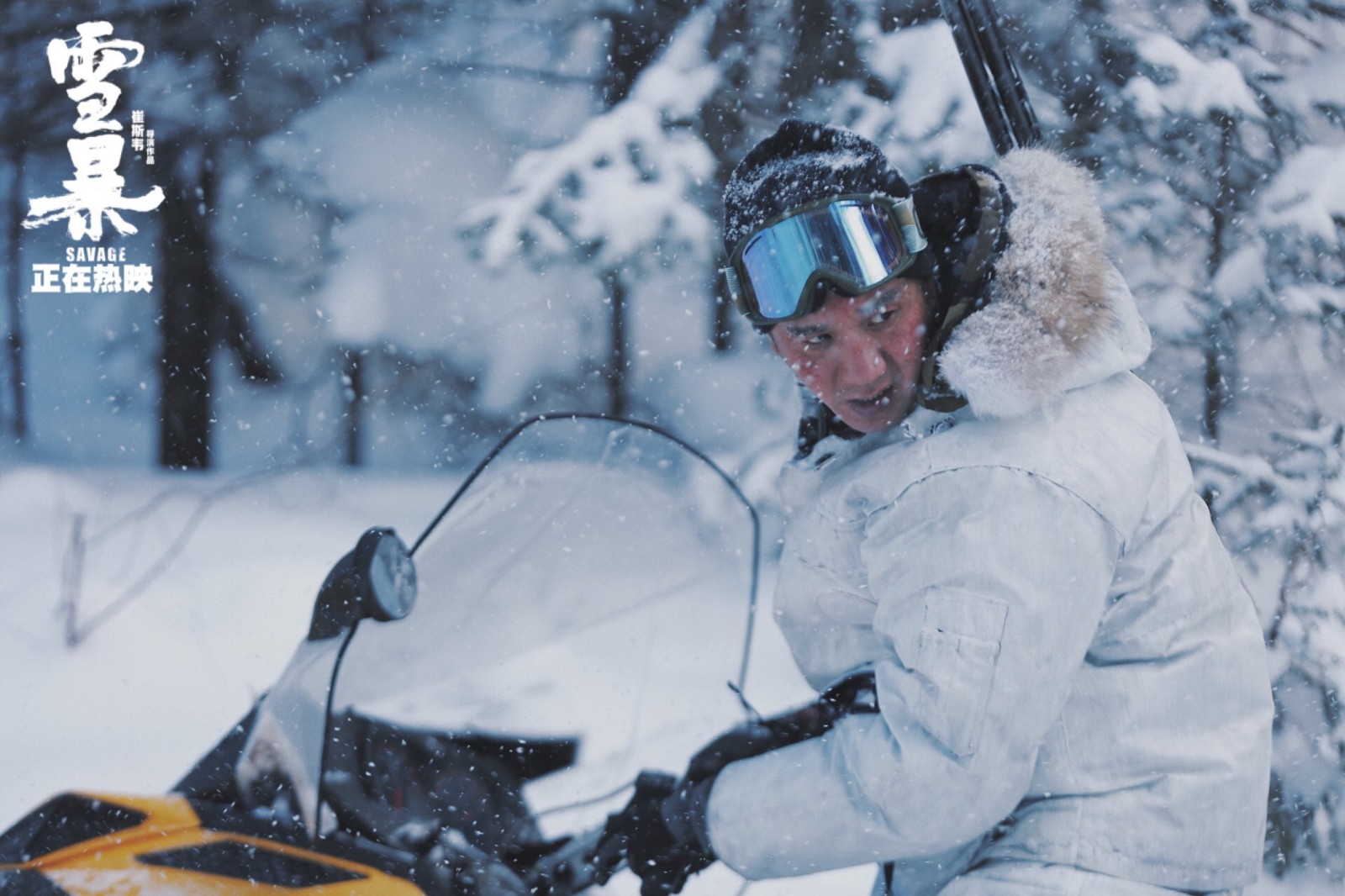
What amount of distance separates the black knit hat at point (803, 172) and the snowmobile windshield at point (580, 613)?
2.26 ft

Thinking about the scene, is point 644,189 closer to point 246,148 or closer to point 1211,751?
point 246,148

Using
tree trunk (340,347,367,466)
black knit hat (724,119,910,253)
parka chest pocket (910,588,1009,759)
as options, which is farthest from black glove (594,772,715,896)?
tree trunk (340,347,367,466)

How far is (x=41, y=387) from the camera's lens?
6.18ft

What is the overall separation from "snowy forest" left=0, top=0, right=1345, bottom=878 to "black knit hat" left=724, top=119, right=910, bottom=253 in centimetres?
95

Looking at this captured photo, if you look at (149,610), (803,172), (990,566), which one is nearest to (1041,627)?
(990,566)

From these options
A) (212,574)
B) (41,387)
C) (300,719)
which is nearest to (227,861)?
(300,719)

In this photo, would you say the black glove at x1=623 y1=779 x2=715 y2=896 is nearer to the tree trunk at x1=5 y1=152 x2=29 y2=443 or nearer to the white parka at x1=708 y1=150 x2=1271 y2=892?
the white parka at x1=708 y1=150 x2=1271 y2=892

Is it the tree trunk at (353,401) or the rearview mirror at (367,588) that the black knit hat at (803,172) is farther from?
the tree trunk at (353,401)

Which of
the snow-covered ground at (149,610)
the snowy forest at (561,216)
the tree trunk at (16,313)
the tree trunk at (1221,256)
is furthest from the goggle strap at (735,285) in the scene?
the tree trunk at (16,313)

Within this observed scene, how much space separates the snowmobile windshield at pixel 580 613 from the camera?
1.49 metres

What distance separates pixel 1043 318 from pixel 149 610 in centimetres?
188

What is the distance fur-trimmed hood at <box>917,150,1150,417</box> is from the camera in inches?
31.6

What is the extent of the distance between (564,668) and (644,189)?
1.04 m

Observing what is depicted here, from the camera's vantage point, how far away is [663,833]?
1.04m
